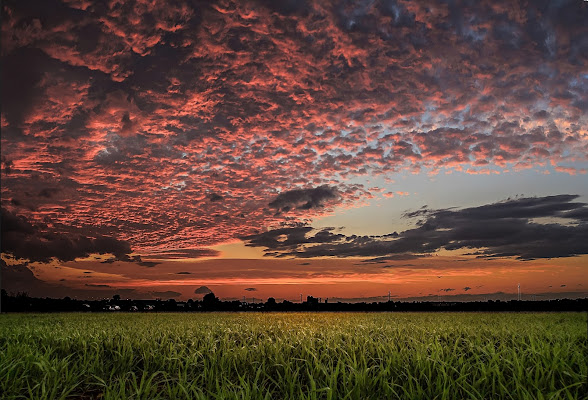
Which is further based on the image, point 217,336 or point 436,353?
point 217,336

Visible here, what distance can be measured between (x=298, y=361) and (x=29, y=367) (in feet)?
14.8

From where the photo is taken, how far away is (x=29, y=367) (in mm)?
7352

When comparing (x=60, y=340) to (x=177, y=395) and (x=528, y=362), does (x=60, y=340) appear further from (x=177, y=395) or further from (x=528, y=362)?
(x=528, y=362)

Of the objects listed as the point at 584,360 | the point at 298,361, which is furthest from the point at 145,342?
the point at 584,360

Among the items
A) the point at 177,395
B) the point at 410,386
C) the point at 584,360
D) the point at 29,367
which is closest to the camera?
the point at 410,386

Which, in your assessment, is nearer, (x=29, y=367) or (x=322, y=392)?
(x=322, y=392)

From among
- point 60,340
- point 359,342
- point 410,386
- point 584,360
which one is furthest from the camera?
point 60,340

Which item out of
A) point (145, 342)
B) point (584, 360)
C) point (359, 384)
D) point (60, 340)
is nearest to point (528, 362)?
point (584, 360)

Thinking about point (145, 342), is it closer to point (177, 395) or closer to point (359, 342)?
point (177, 395)

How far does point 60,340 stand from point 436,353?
331 inches

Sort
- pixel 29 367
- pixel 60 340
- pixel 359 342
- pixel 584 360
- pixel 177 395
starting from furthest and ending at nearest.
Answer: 1. pixel 60 340
2. pixel 359 342
3. pixel 29 367
4. pixel 584 360
5. pixel 177 395

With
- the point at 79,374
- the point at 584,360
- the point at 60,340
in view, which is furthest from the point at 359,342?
the point at 60,340

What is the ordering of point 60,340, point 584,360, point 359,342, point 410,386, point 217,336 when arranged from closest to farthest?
point 410,386 → point 584,360 → point 359,342 → point 60,340 → point 217,336

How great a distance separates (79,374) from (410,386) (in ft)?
16.9
